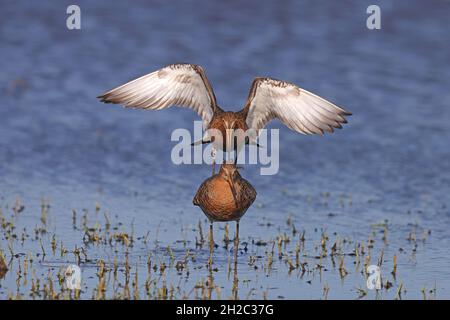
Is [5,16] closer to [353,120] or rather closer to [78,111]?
[78,111]

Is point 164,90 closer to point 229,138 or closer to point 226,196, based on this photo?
point 229,138

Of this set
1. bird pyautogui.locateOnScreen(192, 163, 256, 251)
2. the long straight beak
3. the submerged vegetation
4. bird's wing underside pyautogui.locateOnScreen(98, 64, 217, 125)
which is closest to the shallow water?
the submerged vegetation

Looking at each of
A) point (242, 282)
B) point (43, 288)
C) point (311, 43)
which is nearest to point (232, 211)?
point (242, 282)

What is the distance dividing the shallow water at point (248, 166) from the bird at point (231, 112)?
3.96ft

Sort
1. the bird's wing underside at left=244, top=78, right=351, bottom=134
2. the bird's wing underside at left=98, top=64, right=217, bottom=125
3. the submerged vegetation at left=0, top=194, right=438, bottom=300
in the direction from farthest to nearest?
the bird's wing underside at left=98, top=64, right=217, bottom=125 < the bird's wing underside at left=244, top=78, right=351, bottom=134 < the submerged vegetation at left=0, top=194, right=438, bottom=300

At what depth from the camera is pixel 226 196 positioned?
10461mm

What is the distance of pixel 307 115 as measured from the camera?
10.8 meters

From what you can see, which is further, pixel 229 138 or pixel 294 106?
pixel 294 106

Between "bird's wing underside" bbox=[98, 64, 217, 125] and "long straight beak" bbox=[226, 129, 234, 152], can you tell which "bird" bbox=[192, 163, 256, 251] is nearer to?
"long straight beak" bbox=[226, 129, 234, 152]

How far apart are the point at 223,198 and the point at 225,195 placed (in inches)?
1.5

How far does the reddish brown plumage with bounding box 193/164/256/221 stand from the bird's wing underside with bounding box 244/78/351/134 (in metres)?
0.75

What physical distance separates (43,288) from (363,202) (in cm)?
511

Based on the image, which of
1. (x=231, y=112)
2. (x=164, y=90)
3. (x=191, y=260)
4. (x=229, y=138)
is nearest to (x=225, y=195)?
(x=229, y=138)

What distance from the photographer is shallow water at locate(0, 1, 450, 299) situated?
34.3ft
